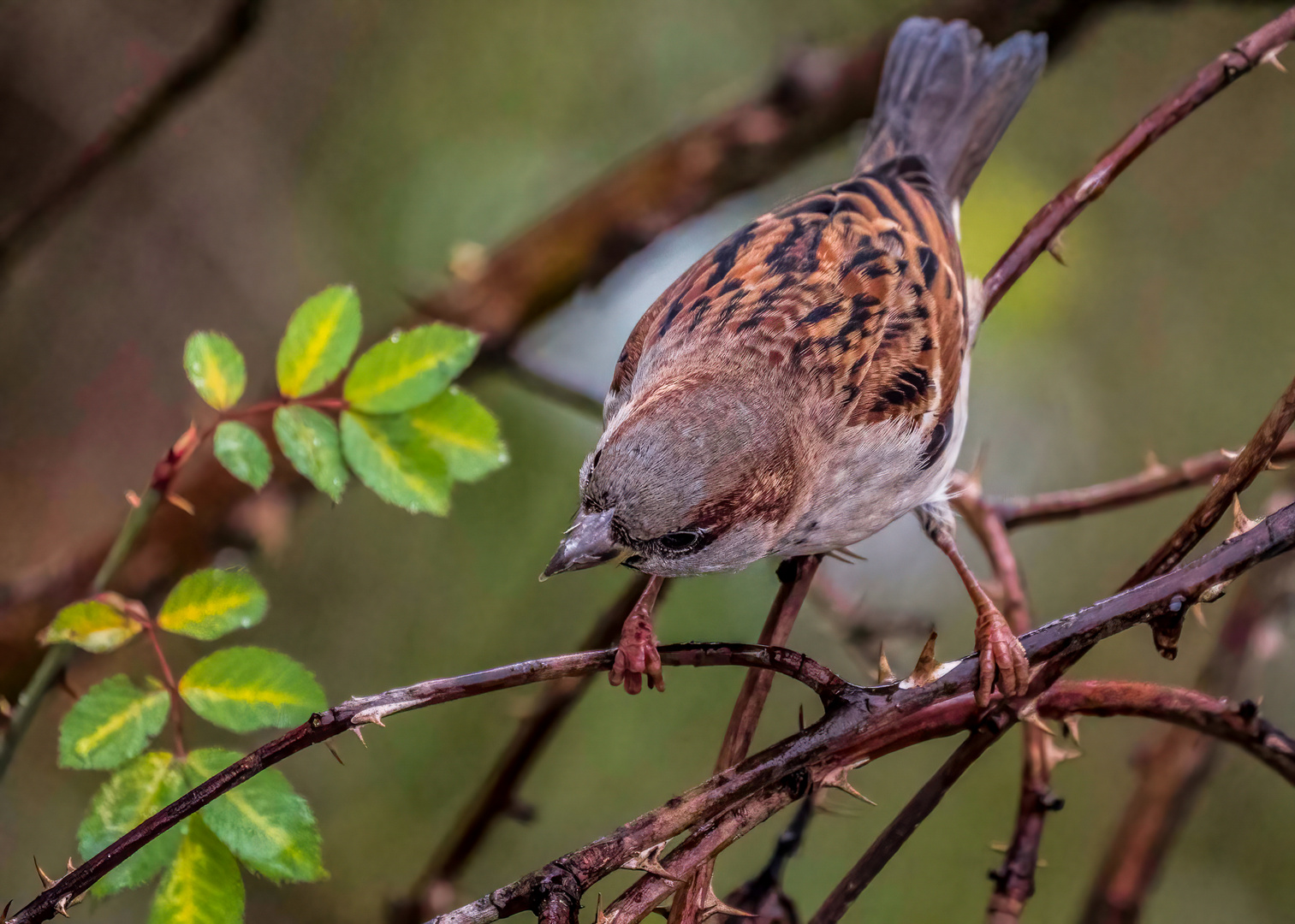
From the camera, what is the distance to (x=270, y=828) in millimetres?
1313

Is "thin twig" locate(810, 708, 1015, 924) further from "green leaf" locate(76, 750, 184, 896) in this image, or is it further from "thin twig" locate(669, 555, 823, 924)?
"green leaf" locate(76, 750, 184, 896)

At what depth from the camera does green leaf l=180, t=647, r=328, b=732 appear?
1379 mm

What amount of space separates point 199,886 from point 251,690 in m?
0.24

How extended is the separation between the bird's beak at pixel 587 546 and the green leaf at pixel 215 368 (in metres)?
0.65

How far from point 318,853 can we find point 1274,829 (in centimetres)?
378

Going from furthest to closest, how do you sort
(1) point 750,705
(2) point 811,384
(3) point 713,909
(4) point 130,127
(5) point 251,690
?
(4) point 130,127 < (2) point 811,384 < (1) point 750,705 < (5) point 251,690 < (3) point 713,909

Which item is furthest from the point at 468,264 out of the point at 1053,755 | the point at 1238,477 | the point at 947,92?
the point at 1238,477

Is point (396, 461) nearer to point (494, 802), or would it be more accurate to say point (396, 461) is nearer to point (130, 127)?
point (494, 802)

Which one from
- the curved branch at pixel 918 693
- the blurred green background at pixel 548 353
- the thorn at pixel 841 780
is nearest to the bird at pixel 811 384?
the curved branch at pixel 918 693

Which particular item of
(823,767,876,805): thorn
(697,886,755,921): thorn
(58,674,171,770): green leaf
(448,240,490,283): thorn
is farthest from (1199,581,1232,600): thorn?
(448,240,490,283): thorn

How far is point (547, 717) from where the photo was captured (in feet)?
7.75

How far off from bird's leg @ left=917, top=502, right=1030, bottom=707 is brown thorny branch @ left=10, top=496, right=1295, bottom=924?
0.14ft

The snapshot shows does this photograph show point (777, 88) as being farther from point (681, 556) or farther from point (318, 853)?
point (318, 853)

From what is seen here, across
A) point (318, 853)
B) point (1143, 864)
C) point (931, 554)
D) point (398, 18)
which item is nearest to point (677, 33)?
point (398, 18)
